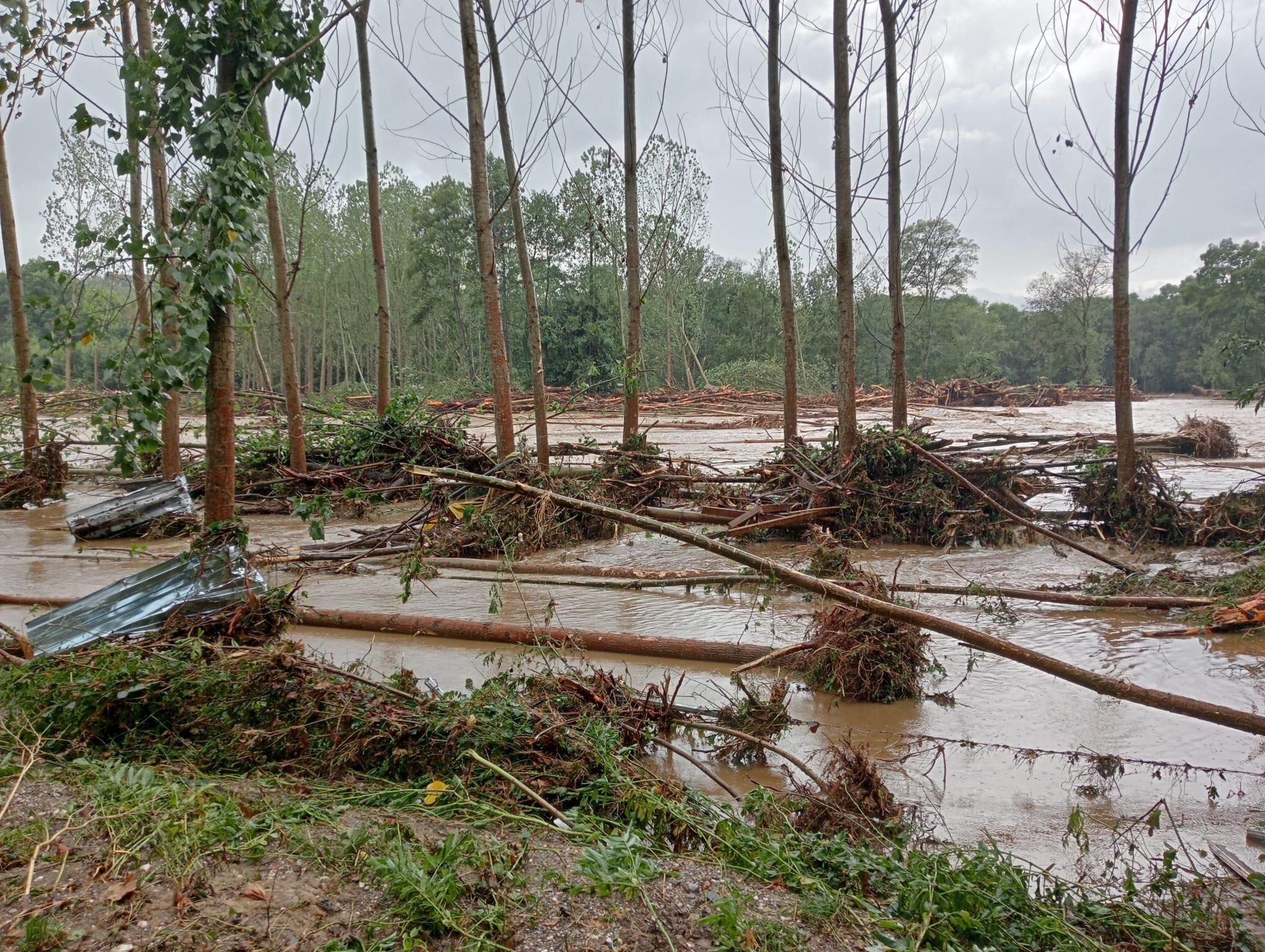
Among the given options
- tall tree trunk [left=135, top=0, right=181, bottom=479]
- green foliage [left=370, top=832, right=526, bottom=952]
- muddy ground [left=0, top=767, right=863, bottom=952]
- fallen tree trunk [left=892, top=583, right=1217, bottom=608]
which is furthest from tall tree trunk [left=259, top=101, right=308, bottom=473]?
green foliage [left=370, top=832, right=526, bottom=952]

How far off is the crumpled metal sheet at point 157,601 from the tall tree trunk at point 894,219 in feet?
28.4

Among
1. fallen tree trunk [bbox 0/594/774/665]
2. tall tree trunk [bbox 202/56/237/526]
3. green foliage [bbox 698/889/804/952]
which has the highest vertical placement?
tall tree trunk [bbox 202/56/237/526]

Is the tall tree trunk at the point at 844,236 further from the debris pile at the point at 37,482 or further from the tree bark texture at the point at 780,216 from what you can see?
the debris pile at the point at 37,482

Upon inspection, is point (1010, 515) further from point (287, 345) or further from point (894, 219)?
point (287, 345)

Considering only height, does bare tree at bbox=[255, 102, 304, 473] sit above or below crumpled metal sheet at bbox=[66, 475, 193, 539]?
above

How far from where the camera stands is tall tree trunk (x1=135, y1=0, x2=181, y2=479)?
4.18 m

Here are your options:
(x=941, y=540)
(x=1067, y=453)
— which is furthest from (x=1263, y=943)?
(x=1067, y=453)

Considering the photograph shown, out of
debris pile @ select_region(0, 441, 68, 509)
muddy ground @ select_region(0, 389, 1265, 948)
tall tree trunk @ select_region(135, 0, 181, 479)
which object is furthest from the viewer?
debris pile @ select_region(0, 441, 68, 509)

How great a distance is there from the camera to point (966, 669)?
544 cm

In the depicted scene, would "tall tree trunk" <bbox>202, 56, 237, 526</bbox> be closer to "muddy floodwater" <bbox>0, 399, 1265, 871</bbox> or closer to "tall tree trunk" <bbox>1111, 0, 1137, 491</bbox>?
"muddy floodwater" <bbox>0, 399, 1265, 871</bbox>

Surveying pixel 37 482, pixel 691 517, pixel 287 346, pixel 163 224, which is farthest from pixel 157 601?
→ pixel 37 482

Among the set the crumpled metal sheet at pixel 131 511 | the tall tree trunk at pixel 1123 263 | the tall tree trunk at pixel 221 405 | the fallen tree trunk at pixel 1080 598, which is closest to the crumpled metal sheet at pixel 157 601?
the tall tree trunk at pixel 221 405

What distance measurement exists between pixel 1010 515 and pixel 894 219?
17.4 feet

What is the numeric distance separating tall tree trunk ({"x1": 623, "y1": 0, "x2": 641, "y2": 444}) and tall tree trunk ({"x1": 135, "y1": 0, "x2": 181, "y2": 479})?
5547 millimetres
